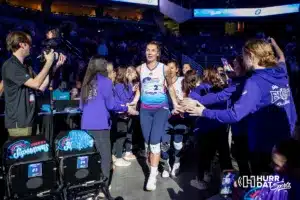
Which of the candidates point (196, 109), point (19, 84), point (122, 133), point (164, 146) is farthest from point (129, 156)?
point (196, 109)

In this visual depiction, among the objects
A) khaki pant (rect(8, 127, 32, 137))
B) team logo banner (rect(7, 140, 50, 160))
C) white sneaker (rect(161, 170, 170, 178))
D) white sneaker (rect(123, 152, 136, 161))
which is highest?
khaki pant (rect(8, 127, 32, 137))

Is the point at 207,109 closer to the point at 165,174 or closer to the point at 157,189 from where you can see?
the point at 157,189

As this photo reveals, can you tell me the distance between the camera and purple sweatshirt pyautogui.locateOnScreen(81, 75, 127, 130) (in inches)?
144

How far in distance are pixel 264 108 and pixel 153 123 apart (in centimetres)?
196

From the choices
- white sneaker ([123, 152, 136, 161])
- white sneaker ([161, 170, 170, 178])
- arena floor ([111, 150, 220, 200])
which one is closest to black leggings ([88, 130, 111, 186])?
arena floor ([111, 150, 220, 200])

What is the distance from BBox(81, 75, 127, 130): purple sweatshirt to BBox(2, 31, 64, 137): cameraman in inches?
24.0

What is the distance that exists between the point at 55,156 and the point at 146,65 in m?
1.83

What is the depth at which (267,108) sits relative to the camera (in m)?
2.54

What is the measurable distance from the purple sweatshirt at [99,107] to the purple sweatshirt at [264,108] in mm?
1652

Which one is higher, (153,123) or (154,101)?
(154,101)

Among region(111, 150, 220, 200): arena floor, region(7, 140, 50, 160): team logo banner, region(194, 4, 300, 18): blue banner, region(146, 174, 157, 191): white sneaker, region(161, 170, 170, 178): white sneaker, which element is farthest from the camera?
region(194, 4, 300, 18): blue banner

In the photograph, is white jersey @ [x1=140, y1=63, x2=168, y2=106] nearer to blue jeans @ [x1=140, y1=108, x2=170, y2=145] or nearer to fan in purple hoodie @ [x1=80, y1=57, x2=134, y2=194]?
blue jeans @ [x1=140, y1=108, x2=170, y2=145]

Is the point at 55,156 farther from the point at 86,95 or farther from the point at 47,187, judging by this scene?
the point at 86,95

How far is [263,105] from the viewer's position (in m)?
2.54
